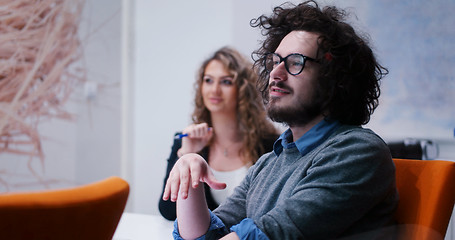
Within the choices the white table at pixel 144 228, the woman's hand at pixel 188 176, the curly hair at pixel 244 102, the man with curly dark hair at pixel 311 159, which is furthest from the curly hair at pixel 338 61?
the curly hair at pixel 244 102

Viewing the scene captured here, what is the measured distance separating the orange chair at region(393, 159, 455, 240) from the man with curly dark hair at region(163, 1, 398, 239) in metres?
0.05

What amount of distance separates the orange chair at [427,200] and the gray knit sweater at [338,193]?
0.05m

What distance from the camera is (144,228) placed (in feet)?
3.96

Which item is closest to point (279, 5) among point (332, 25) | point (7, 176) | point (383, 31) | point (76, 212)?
point (332, 25)

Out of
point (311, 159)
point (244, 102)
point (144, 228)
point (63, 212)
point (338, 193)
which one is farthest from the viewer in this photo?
point (244, 102)

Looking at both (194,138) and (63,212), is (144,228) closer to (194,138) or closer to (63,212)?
(194,138)

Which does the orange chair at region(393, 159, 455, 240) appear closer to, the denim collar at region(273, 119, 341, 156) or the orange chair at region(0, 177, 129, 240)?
the denim collar at region(273, 119, 341, 156)

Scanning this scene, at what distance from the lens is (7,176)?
93.4 inches

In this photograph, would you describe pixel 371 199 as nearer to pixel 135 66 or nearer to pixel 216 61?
pixel 216 61

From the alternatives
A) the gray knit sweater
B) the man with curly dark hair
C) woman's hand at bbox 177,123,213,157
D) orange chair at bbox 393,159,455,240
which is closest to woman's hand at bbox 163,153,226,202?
the man with curly dark hair

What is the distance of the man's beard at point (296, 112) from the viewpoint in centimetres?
99

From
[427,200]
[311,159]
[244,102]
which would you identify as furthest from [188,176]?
[244,102]

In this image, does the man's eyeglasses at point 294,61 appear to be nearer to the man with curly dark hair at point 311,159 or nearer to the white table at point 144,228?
the man with curly dark hair at point 311,159

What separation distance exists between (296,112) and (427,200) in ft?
1.15
